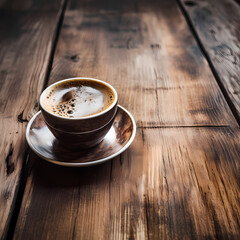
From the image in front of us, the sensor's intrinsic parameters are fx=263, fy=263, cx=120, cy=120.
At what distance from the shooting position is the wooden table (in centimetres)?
47

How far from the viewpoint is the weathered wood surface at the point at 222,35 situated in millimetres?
847

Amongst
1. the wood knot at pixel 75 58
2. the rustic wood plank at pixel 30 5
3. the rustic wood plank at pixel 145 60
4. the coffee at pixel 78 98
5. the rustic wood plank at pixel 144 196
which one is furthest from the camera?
the rustic wood plank at pixel 30 5

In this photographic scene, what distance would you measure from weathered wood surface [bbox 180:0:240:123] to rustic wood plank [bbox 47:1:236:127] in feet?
0.13

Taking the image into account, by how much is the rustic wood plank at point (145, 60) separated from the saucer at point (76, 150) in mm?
92

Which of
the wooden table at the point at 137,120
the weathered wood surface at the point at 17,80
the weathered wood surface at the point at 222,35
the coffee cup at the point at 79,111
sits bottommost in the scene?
the weathered wood surface at the point at 17,80

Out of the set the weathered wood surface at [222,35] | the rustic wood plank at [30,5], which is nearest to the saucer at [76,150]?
the weathered wood surface at [222,35]

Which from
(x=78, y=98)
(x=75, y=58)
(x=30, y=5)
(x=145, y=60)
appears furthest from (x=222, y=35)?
(x=30, y=5)

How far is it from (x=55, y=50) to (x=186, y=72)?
0.51 metres

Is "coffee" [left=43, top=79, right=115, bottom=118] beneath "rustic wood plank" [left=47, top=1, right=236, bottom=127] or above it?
above

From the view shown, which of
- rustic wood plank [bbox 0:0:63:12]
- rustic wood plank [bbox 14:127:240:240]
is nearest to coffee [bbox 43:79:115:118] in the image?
rustic wood plank [bbox 14:127:240:240]

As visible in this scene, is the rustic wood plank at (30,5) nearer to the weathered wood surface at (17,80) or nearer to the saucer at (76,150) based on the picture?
the weathered wood surface at (17,80)

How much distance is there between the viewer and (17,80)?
2.81 feet

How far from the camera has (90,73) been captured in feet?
2.93

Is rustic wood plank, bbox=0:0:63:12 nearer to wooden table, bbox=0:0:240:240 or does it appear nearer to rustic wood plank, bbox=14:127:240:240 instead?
wooden table, bbox=0:0:240:240
